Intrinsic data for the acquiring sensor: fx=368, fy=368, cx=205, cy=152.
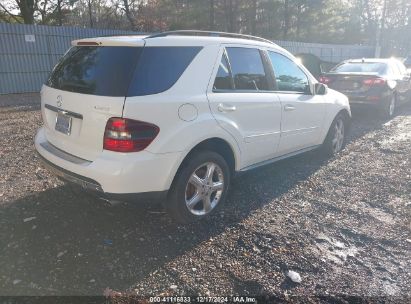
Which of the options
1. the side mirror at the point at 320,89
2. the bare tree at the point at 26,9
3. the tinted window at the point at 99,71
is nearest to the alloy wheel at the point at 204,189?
the tinted window at the point at 99,71

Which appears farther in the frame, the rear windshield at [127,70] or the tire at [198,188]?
the tire at [198,188]

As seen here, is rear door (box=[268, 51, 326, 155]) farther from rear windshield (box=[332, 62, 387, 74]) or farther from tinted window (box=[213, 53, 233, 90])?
rear windshield (box=[332, 62, 387, 74])

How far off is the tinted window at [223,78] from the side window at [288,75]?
2.95ft

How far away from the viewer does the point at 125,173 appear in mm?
2979

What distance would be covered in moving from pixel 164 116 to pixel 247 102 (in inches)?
45.5

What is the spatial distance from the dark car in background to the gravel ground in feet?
13.3

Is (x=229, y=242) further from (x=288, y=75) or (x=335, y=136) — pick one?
(x=335, y=136)

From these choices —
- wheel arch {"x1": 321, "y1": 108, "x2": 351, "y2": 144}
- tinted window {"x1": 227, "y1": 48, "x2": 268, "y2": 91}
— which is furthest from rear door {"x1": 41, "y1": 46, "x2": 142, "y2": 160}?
wheel arch {"x1": 321, "y1": 108, "x2": 351, "y2": 144}

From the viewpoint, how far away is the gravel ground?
2.83 m

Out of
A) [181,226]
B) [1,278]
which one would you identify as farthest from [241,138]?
[1,278]

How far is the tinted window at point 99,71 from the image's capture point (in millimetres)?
3037

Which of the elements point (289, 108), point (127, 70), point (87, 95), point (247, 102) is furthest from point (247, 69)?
point (87, 95)

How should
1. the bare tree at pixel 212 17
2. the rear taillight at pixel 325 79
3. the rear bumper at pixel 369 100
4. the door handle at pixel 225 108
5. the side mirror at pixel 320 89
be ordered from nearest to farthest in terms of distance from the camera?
the door handle at pixel 225 108
the side mirror at pixel 320 89
the rear bumper at pixel 369 100
the rear taillight at pixel 325 79
the bare tree at pixel 212 17

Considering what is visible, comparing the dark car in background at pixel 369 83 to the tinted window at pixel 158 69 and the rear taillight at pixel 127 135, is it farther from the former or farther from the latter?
the rear taillight at pixel 127 135
